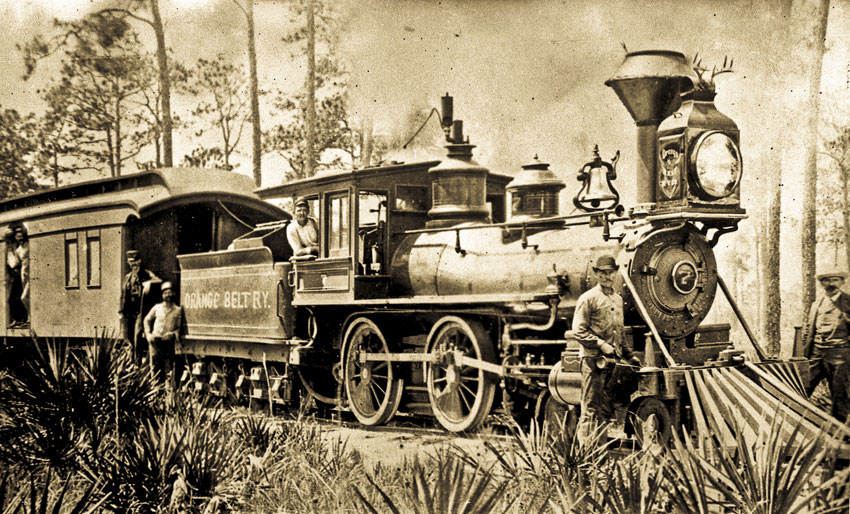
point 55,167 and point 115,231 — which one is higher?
point 55,167

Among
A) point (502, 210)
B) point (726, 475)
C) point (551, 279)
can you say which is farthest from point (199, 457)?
point (502, 210)

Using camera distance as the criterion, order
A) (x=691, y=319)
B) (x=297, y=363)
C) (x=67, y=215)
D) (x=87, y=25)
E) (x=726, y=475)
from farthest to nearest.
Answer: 1. (x=87, y=25)
2. (x=67, y=215)
3. (x=297, y=363)
4. (x=691, y=319)
5. (x=726, y=475)

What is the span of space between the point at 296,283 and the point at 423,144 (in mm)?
8040

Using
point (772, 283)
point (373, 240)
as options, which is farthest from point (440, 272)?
point (772, 283)

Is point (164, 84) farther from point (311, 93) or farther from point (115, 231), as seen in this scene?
point (115, 231)

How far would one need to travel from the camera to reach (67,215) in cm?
1205

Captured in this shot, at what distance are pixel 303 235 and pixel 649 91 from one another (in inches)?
170

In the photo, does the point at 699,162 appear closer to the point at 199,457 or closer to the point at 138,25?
the point at 199,457

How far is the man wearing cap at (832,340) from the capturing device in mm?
6969

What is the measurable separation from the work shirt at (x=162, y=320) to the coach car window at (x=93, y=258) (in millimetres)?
1020

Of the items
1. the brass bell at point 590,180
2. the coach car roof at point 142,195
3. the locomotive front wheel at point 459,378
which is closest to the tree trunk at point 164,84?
the coach car roof at point 142,195

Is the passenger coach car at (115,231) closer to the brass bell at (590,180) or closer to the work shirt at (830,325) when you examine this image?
the brass bell at (590,180)

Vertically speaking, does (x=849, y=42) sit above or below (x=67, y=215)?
above

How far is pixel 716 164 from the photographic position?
22.0 ft
